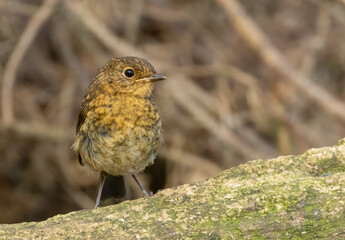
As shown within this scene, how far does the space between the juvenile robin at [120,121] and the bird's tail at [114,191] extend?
35cm

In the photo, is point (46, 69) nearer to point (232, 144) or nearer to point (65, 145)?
point (65, 145)

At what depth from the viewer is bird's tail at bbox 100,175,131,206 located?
3.96m

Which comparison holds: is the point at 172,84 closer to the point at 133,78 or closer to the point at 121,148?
the point at 133,78

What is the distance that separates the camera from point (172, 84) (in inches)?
221

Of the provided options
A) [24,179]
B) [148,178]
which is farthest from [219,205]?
[24,179]

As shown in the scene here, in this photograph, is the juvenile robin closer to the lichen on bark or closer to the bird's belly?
the bird's belly

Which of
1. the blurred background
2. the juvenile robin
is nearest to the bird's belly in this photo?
the juvenile robin

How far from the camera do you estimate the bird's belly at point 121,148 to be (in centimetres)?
338

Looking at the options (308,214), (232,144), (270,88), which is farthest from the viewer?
(270,88)

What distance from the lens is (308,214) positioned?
2.52 metres

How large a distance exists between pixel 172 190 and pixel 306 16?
4.18m

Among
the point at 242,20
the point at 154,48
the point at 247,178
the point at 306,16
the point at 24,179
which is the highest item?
the point at 306,16

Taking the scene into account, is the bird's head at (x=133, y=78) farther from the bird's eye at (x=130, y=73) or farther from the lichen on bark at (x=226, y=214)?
the lichen on bark at (x=226, y=214)

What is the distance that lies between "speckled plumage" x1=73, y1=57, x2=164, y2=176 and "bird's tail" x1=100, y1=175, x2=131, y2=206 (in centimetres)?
35
